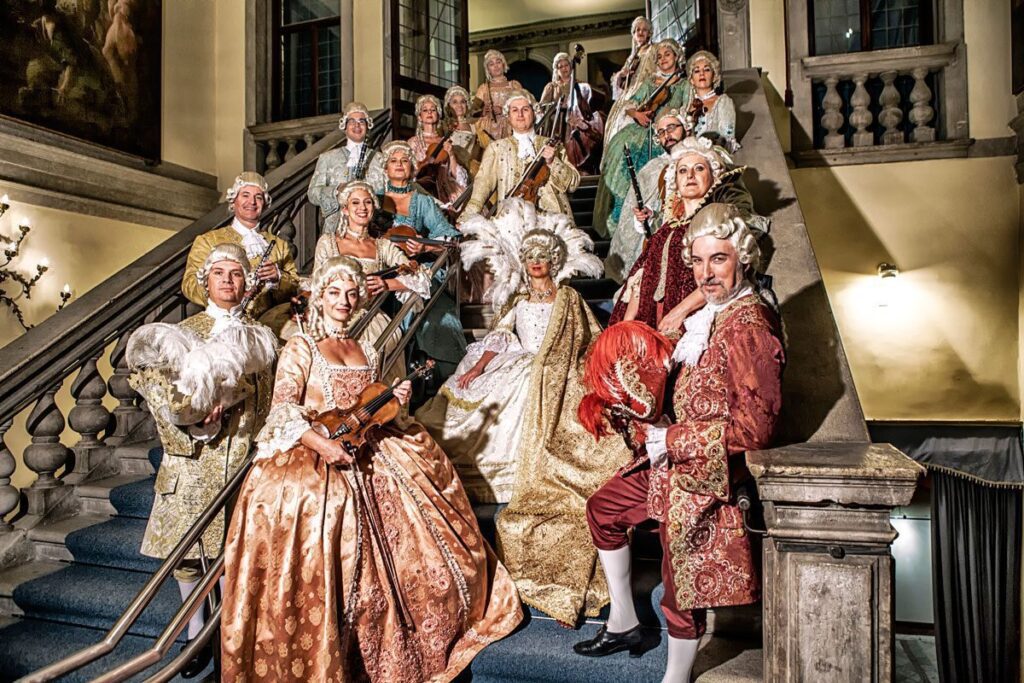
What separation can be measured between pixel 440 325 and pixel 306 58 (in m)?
6.23

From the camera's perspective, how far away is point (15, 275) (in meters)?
6.46

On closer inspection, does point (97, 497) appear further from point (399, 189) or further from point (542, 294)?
point (542, 294)

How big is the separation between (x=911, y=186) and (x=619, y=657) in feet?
18.8

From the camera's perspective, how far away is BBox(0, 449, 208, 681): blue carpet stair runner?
316cm

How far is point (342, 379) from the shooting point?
2.71 metres

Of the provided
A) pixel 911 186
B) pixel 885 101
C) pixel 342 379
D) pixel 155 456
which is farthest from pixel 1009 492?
pixel 155 456

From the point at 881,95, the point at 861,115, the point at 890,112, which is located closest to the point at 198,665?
the point at 861,115

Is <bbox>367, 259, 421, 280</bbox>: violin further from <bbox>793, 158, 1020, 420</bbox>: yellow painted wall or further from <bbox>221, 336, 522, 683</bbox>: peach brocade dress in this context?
<bbox>793, 158, 1020, 420</bbox>: yellow painted wall

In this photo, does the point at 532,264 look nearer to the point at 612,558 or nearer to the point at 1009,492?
the point at 612,558

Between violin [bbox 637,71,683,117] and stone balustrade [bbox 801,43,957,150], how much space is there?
2204 millimetres

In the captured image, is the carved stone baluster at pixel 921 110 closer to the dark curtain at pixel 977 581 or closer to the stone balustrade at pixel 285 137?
the dark curtain at pixel 977 581

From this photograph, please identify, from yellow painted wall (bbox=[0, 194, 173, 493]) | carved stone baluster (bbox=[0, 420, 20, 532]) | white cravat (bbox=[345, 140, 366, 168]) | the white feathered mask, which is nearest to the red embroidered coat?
the white feathered mask

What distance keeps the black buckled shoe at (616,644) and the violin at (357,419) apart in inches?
45.2

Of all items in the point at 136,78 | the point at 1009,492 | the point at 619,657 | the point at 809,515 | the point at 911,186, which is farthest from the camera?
the point at 136,78
